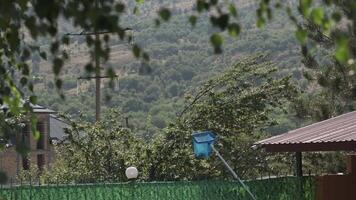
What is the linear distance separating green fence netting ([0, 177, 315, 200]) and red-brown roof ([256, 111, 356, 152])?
3.50 feet

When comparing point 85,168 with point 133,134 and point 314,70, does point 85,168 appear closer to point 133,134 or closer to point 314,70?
point 133,134

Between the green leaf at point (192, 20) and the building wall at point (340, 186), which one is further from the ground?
the building wall at point (340, 186)

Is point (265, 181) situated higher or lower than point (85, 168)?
lower

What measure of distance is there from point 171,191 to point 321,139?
3043 mm

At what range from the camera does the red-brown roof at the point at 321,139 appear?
42.1ft

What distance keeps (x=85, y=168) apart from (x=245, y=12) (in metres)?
106

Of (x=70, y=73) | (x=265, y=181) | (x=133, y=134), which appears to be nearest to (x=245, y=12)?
(x=70, y=73)

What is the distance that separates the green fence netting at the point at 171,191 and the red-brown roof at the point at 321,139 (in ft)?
3.50

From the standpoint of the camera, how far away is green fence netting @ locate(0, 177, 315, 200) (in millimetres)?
14750

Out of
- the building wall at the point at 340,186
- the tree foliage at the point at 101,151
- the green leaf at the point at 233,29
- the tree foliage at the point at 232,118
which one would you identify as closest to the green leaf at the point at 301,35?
the green leaf at the point at 233,29

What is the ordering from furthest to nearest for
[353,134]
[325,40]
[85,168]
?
[85,168], [325,40], [353,134]

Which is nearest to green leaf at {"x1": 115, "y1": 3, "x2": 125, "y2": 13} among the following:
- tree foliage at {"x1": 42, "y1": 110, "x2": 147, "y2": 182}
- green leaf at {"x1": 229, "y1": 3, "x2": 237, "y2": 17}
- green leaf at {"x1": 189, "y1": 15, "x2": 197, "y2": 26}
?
green leaf at {"x1": 189, "y1": 15, "x2": 197, "y2": 26}

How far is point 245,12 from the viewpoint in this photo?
132250 millimetres

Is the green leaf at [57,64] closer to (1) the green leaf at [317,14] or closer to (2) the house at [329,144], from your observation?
(1) the green leaf at [317,14]
